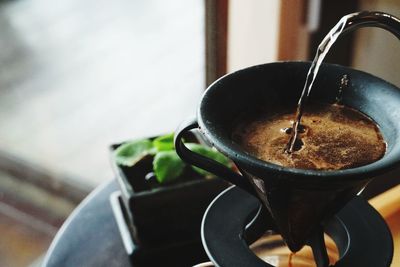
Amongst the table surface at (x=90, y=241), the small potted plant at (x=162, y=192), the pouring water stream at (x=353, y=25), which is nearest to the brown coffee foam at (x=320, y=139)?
the pouring water stream at (x=353, y=25)

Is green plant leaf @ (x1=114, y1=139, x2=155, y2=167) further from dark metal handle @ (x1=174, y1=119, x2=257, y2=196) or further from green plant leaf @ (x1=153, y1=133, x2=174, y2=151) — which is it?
dark metal handle @ (x1=174, y1=119, x2=257, y2=196)

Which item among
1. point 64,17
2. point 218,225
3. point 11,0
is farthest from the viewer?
point 11,0

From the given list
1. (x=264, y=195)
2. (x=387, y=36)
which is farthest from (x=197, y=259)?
(x=387, y=36)

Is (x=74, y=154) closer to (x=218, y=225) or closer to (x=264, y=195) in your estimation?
(x=218, y=225)

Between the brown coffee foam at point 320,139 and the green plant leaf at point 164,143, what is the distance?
0.35m

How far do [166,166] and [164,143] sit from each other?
0.09 meters

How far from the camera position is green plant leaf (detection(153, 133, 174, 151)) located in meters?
1.13

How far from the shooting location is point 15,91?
9.47ft

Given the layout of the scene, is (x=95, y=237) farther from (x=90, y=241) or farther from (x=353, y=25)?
(x=353, y=25)

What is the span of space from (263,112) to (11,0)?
3.52 metres

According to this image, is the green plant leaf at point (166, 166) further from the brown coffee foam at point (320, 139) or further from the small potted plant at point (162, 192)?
the brown coffee foam at point (320, 139)

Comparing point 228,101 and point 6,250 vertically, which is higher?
point 228,101

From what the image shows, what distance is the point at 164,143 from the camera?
44.9 inches

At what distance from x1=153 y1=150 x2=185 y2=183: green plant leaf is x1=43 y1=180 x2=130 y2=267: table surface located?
0.56 feet
